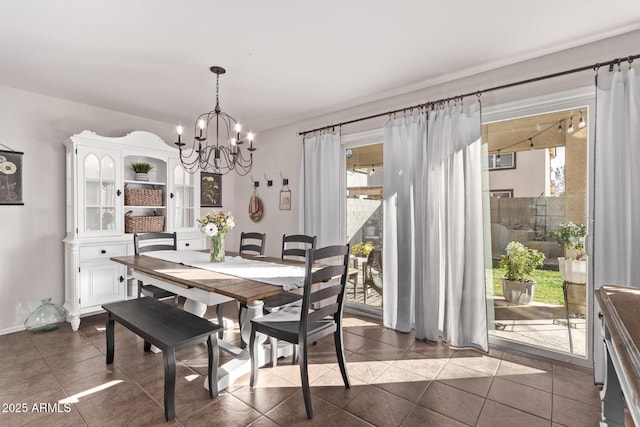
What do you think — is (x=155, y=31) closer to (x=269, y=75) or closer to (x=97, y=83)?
(x=269, y=75)

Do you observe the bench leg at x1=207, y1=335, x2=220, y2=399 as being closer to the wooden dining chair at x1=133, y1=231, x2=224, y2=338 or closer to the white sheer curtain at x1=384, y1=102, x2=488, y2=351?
the wooden dining chair at x1=133, y1=231, x2=224, y2=338

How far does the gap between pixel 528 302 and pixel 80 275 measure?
432 cm

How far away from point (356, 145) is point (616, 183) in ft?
7.64

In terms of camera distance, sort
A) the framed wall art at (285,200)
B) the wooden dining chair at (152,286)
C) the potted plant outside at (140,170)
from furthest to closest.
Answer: the framed wall art at (285,200) < the potted plant outside at (140,170) < the wooden dining chair at (152,286)

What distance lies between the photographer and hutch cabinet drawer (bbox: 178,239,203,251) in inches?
160

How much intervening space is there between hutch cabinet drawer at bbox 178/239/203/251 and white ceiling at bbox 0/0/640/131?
→ 1.79 meters

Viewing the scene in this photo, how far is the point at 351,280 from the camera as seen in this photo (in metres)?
3.79

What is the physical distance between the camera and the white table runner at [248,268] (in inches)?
82.1

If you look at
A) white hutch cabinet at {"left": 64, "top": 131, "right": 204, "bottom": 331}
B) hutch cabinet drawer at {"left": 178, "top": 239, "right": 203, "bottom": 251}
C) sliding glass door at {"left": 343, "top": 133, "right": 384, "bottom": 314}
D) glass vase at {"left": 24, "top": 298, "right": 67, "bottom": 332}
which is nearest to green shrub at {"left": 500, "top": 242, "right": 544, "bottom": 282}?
sliding glass door at {"left": 343, "top": 133, "right": 384, "bottom": 314}

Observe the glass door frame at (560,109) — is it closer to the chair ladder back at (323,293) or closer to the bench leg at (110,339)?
the chair ladder back at (323,293)

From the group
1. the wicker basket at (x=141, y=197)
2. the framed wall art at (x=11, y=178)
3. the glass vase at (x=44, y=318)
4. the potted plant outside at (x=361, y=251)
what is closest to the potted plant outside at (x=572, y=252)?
the potted plant outside at (x=361, y=251)

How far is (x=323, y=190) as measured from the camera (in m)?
3.77

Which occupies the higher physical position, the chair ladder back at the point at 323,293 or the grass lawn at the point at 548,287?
the chair ladder back at the point at 323,293

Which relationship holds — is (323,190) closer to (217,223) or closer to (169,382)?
(217,223)
